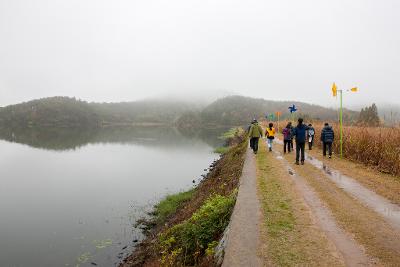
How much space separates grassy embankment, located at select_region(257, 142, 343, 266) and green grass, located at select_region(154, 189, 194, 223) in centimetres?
1020

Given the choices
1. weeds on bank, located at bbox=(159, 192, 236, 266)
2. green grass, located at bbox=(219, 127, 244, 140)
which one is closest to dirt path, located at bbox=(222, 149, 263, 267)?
weeds on bank, located at bbox=(159, 192, 236, 266)

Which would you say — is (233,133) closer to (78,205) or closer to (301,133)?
(78,205)

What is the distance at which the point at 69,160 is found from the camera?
2048 inches

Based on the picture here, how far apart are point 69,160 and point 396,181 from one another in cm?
4848

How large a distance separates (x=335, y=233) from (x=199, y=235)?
13.5ft

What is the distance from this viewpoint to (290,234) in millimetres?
8031

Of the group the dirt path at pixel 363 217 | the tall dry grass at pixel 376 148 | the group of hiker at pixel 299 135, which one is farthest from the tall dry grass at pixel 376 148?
the dirt path at pixel 363 217

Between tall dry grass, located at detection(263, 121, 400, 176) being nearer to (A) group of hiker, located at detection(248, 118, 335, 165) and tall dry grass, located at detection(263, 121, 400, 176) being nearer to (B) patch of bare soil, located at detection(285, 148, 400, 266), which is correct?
(A) group of hiker, located at detection(248, 118, 335, 165)

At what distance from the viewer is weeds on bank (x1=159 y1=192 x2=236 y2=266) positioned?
9.55 metres

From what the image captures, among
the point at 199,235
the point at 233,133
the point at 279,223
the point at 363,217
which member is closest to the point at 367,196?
the point at 363,217

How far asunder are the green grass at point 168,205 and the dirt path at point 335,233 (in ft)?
37.3

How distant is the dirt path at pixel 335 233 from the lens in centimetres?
674

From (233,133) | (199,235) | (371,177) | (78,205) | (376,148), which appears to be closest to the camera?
(199,235)

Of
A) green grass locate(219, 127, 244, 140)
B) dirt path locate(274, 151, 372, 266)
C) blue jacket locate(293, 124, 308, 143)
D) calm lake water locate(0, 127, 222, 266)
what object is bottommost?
calm lake water locate(0, 127, 222, 266)
